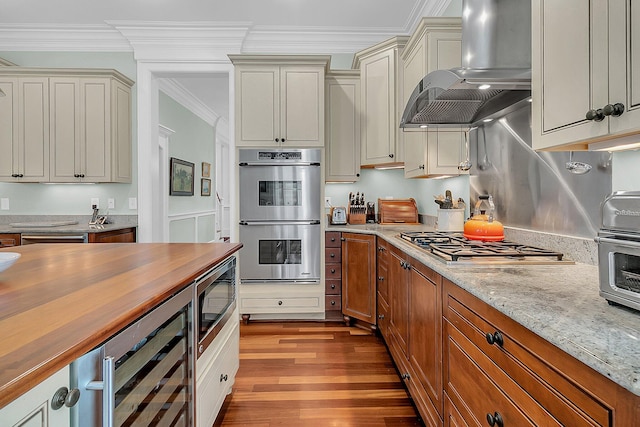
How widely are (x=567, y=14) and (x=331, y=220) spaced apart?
2669 mm

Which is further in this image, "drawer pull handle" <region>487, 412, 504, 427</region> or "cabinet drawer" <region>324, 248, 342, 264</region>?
"cabinet drawer" <region>324, 248, 342, 264</region>

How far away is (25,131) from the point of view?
3438 mm

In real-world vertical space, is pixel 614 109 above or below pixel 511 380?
above

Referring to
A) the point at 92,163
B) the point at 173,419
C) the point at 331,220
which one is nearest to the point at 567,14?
the point at 173,419

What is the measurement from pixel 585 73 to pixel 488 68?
2.31 ft

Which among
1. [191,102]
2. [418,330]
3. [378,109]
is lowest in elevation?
[418,330]

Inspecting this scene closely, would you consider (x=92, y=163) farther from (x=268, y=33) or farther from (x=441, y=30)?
(x=441, y=30)

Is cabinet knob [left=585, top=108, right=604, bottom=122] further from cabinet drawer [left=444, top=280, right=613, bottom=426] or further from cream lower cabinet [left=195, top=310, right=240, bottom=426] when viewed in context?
cream lower cabinet [left=195, top=310, right=240, bottom=426]

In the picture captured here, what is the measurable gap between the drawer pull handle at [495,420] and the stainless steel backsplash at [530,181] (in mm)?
935

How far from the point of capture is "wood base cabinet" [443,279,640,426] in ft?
2.09

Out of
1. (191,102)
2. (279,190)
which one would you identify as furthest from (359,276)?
(191,102)

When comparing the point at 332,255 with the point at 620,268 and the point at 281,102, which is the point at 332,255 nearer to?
the point at 281,102

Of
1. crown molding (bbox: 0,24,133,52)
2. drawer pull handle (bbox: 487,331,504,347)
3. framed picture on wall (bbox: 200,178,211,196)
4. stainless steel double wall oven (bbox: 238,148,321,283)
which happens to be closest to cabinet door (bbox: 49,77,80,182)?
crown molding (bbox: 0,24,133,52)

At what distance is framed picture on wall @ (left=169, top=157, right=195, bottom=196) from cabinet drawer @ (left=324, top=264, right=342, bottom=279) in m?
3.00
